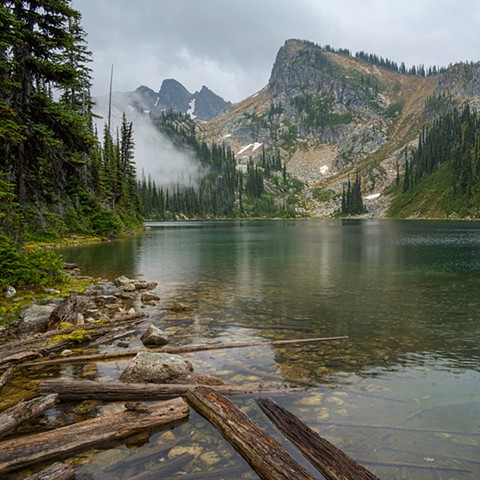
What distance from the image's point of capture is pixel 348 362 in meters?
12.7

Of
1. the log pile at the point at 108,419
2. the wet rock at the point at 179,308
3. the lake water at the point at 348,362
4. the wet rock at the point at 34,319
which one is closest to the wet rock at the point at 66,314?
the wet rock at the point at 34,319

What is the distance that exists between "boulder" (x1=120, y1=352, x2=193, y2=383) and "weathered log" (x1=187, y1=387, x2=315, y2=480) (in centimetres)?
133

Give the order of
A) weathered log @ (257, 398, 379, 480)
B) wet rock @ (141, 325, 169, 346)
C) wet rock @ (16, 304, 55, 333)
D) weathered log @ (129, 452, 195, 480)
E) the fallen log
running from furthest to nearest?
wet rock @ (16, 304, 55, 333) → wet rock @ (141, 325, 169, 346) → the fallen log → weathered log @ (129, 452, 195, 480) → weathered log @ (257, 398, 379, 480)

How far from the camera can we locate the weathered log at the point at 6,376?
9.60m

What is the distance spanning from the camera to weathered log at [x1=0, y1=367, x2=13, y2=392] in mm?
9600

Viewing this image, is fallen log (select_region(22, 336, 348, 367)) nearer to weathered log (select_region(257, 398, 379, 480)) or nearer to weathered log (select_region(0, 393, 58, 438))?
weathered log (select_region(0, 393, 58, 438))

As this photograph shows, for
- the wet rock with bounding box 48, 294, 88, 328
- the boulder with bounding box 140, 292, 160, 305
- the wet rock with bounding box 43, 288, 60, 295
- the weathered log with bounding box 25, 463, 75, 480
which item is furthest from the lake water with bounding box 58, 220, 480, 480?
the wet rock with bounding box 43, 288, 60, 295

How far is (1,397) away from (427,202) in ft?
682

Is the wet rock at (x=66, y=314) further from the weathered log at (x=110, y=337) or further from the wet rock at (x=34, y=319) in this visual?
the weathered log at (x=110, y=337)

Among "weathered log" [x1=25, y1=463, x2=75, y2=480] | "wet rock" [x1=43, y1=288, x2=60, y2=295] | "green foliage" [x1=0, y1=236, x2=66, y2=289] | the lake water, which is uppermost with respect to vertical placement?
"green foliage" [x1=0, y1=236, x2=66, y2=289]

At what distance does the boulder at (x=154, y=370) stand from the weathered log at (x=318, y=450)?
9.32 ft

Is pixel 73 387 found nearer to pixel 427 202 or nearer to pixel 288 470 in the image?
pixel 288 470

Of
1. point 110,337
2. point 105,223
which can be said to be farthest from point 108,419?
point 105,223

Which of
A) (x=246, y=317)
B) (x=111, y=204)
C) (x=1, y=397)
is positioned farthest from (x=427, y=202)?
(x=1, y=397)
